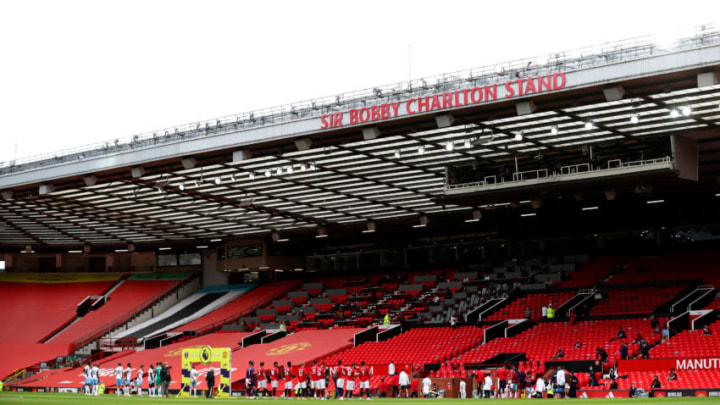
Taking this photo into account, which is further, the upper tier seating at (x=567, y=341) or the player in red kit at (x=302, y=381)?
the player in red kit at (x=302, y=381)

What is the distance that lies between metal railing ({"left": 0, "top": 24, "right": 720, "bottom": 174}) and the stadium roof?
0.05m

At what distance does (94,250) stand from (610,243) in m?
40.1

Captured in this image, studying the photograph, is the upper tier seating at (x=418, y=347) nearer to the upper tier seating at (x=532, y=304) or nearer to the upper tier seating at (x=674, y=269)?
the upper tier seating at (x=532, y=304)

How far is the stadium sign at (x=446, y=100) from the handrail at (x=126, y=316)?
34888 millimetres

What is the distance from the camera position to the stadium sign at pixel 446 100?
84.7ft

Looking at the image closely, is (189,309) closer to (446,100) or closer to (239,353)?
(239,353)

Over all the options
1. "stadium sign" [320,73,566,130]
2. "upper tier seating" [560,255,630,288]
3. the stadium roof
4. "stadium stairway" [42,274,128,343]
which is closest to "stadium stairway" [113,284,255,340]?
"stadium stairway" [42,274,128,343]

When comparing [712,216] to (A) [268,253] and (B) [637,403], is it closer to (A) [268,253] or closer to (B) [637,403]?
(B) [637,403]

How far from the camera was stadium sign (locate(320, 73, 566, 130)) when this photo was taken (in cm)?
2581

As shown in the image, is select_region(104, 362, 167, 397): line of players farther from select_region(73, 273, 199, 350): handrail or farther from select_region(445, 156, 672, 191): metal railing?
select_region(73, 273, 199, 350): handrail

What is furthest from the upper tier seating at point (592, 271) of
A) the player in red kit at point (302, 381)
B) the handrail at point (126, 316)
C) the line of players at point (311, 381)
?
the handrail at point (126, 316)

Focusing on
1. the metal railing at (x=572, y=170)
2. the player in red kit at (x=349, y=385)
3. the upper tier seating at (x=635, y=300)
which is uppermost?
the metal railing at (x=572, y=170)

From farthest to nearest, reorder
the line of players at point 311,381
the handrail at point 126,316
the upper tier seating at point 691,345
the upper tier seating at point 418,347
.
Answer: the handrail at point 126,316, the upper tier seating at point 418,347, the line of players at point 311,381, the upper tier seating at point 691,345

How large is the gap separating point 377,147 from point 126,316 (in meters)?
35.4
